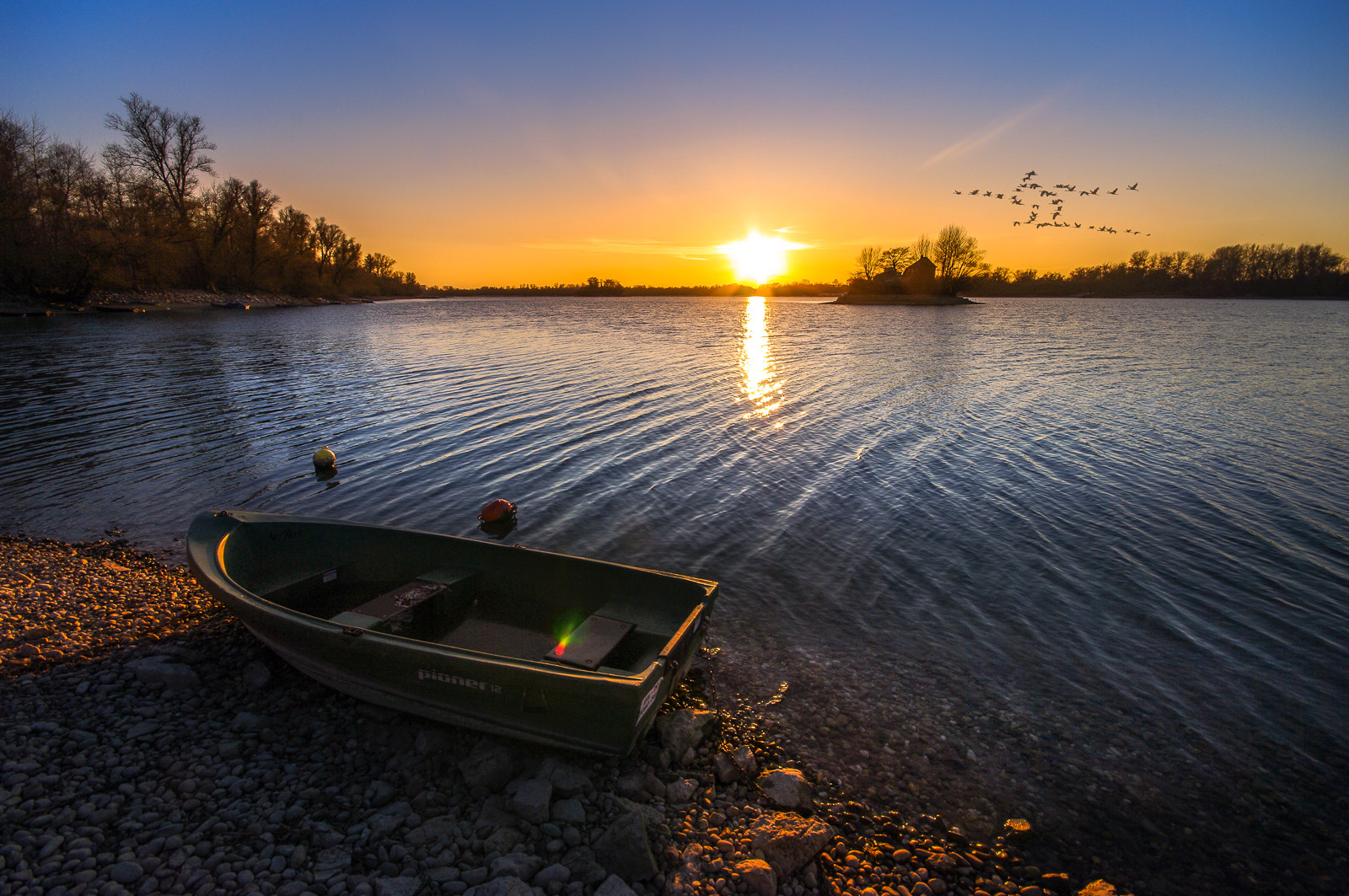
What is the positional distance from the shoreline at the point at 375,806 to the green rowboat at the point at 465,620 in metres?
0.44

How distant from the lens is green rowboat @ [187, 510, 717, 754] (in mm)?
4770

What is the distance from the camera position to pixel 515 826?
14.4ft

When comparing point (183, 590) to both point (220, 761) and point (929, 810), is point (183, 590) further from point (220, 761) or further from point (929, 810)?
point (929, 810)

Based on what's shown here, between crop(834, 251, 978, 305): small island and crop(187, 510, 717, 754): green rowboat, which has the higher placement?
crop(834, 251, 978, 305): small island

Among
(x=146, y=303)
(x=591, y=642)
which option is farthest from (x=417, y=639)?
(x=146, y=303)

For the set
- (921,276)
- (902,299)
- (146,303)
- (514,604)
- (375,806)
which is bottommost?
(375,806)

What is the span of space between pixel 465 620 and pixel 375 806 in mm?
2368

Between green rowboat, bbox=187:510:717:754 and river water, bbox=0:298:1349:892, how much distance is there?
1506 millimetres

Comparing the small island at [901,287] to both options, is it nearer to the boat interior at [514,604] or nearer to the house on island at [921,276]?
the house on island at [921,276]

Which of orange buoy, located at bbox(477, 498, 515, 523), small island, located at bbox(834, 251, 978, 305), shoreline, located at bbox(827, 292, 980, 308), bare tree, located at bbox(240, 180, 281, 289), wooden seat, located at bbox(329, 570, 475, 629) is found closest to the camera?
wooden seat, located at bbox(329, 570, 475, 629)

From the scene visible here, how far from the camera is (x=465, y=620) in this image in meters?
6.80

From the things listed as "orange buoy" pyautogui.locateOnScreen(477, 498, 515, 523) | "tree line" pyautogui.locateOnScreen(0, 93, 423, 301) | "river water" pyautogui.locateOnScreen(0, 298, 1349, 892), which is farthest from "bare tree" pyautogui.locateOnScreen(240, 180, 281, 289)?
"orange buoy" pyautogui.locateOnScreen(477, 498, 515, 523)

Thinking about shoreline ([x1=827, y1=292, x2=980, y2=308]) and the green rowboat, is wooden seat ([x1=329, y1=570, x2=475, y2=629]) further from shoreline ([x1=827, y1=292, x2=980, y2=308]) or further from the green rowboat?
shoreline ([x1=827, y1=292, x2=980, y2=308])

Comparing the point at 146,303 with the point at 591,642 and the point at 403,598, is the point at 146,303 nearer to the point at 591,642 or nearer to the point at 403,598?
the point at 403,598
